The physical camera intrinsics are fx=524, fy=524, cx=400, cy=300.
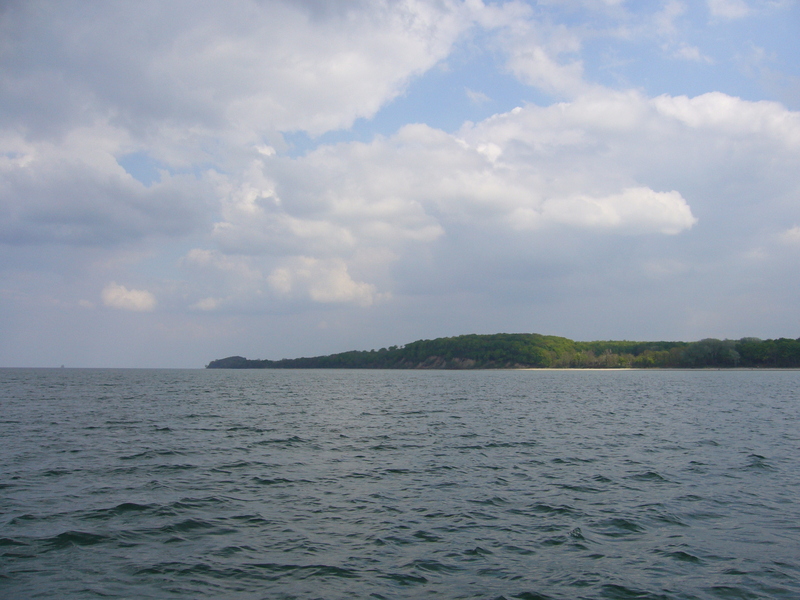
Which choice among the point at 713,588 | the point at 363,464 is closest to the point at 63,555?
the point at 363,464

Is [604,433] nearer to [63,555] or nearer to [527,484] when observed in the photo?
[527,484]

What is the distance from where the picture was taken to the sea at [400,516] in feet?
41.3

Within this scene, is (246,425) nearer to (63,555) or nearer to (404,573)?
(63,555)

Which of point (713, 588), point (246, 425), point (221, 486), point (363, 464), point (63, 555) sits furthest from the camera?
point (246, 425)

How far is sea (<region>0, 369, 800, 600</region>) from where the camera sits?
12602 mm

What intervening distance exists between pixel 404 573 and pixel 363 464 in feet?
44.9

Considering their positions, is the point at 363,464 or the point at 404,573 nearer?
the point at 404,573

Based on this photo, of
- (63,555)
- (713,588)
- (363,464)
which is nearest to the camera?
(713,588)

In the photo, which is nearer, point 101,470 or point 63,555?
point 63,555

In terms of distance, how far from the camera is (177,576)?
12883 millimetres

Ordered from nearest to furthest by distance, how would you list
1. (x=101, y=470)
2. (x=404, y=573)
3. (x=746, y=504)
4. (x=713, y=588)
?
(x=713, y=588), (x=404, y=573), (x=746, y=504), (x=101, y=470)

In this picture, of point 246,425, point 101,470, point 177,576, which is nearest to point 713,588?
point 177,576

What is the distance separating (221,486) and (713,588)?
1775 cm

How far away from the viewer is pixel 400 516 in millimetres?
17797
